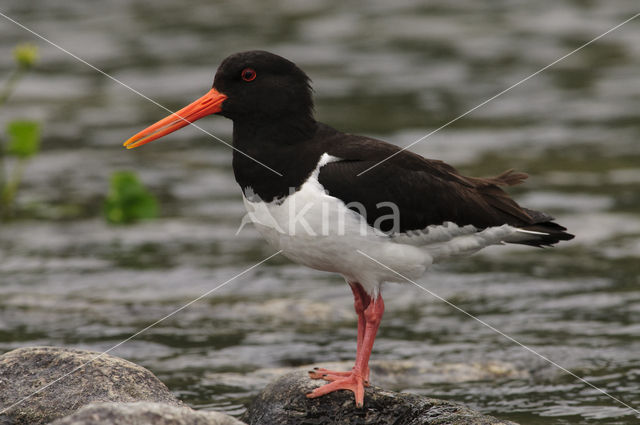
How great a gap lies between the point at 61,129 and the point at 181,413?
10562 mm

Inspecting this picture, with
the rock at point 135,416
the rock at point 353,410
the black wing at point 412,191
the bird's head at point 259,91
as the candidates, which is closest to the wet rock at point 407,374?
the rock at point 353,410

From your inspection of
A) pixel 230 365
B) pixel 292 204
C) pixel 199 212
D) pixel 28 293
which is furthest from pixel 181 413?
pixel 199 212

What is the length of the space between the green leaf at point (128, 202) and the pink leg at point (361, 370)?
5384mm

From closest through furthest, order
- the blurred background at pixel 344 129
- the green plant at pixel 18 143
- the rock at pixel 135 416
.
Answer: the rock at pixel 135 416, the blurred background at pixel 344 129, the green plant at pixel 18 143

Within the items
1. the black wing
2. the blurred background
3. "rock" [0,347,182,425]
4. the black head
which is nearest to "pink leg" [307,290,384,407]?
the black wing

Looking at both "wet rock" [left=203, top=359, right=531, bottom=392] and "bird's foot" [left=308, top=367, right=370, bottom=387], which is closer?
"bird's foot" [left=308, top=367, right=370, bottom=387]

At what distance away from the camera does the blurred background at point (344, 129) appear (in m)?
7.94

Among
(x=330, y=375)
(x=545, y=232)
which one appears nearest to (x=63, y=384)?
(x=330, y=375)

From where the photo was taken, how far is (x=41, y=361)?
6.00 m

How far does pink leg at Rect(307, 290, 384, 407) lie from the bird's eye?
1.59 meters

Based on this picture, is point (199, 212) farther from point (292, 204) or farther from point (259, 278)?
point (292, 204)

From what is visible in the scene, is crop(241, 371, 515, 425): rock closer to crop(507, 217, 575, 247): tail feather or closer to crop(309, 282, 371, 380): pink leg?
crop(309, 282, 371, 380): pink leg

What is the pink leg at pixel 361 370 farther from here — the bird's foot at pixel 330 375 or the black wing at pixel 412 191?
the black wing at pixel 412 191

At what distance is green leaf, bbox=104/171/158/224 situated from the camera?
11039mm
